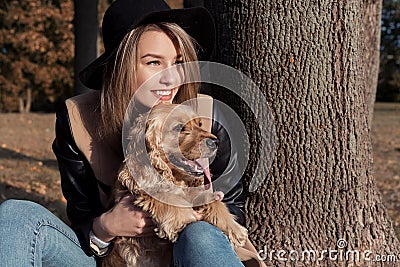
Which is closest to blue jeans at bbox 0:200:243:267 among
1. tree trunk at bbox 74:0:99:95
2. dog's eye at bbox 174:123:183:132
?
dog's eye at bbox 174:123:183:132

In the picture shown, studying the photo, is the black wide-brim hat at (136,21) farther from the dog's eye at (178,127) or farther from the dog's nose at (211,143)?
the dog's nose at (211,143)

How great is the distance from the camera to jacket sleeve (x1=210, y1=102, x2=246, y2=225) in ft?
10.1

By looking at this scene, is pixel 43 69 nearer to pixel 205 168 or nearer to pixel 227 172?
pixel 227 172

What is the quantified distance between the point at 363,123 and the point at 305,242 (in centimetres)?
84

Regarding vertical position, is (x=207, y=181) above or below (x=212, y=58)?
below

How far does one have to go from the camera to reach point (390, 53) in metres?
22.9

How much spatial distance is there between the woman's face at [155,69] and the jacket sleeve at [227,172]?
1.23 ft

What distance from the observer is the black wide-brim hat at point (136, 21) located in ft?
9.87

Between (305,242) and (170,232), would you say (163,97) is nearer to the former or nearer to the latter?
(170,232)

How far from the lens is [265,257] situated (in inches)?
138

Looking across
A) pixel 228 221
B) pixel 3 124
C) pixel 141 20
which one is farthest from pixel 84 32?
pixel 3 124

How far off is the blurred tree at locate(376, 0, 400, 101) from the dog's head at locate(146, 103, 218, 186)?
1887 cm

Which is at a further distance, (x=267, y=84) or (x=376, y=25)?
(x=376, y=25)

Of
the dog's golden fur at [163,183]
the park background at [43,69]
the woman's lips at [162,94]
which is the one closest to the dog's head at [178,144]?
the dog's golden fur at [163,183]
